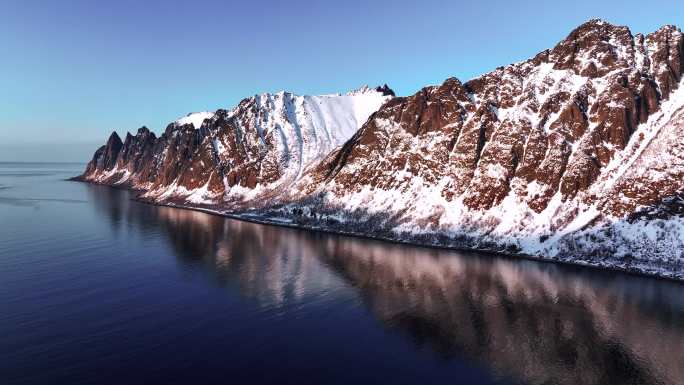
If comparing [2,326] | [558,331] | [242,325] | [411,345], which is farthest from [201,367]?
[558,331]

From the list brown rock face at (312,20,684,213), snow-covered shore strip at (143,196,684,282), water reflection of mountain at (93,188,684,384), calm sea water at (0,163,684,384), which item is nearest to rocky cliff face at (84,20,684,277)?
brown rock face at (312,20,684,213)

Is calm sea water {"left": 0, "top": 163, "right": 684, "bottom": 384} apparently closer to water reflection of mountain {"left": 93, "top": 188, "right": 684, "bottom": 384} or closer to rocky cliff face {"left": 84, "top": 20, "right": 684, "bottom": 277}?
water reflection of mountain {"left": 93, "top": 188, "right": 684, "bottom": 384}

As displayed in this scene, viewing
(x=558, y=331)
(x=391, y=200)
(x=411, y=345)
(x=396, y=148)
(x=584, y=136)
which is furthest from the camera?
(x=396, y=148)

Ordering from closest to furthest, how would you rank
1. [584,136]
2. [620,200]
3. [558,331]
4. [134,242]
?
1. [558,331]
2. [620,200]
3. [134,242]
4. [584,136]

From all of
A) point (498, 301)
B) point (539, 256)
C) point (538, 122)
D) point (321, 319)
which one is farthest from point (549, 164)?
point (321, 319)

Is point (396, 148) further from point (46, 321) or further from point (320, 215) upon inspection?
point (46, 321)

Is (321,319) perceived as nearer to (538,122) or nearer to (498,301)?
(498,301)
